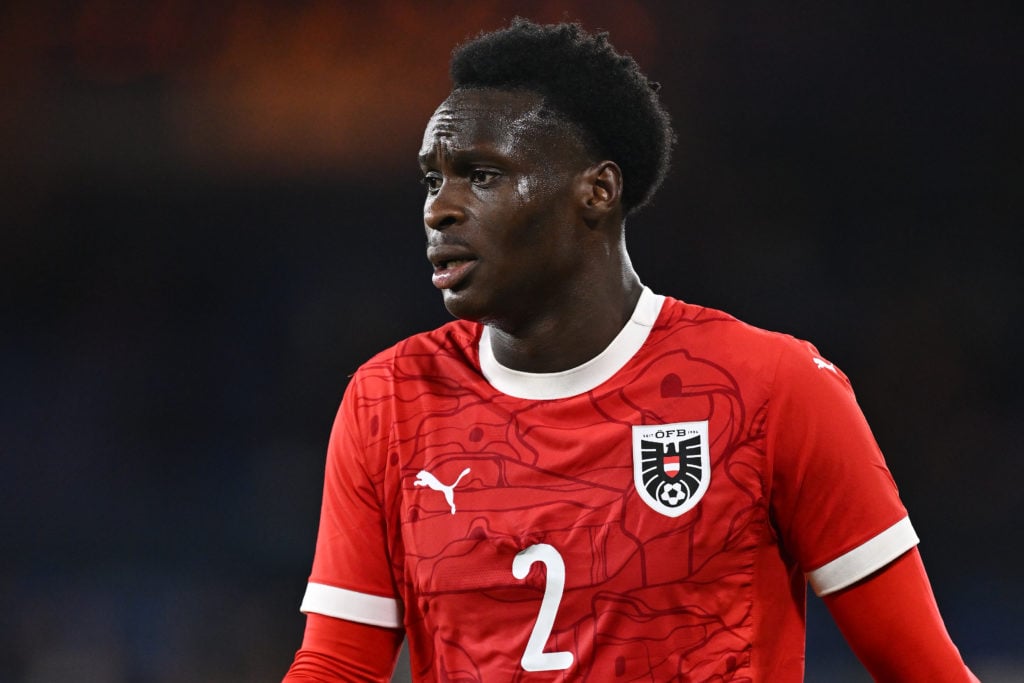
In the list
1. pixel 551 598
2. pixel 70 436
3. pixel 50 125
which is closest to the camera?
pixel 551 598

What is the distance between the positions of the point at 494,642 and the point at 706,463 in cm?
36

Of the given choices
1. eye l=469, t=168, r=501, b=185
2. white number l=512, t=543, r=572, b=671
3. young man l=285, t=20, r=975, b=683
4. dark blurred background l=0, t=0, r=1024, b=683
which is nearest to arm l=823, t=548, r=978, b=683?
young man l=285, t=20, r=975, b=683

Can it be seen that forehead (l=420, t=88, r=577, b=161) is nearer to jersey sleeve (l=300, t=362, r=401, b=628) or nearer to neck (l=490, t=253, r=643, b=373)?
neck (l=490, t=253, r=643, b=373)

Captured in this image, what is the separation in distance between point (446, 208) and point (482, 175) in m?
0.07

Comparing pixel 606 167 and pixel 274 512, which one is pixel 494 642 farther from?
pixel 274 512

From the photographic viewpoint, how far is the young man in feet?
5.25

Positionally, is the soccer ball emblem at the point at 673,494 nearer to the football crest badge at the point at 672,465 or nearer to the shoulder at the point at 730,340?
the football crest badge at the point at 672,465

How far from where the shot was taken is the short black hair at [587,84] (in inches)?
69.2

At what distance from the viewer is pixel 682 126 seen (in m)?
4.07

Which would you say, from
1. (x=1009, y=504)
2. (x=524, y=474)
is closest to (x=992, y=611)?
(x=1009, y=504)

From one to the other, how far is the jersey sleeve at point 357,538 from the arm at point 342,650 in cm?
2

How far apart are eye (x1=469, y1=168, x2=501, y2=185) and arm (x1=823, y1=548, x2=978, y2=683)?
27.4 inches

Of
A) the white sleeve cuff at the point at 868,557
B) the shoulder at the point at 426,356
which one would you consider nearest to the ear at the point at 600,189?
the shoulder at the point at 426,356

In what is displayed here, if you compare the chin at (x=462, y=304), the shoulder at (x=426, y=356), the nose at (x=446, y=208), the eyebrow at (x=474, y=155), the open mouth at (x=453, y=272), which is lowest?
the shoulder at (x=426, y=356)
